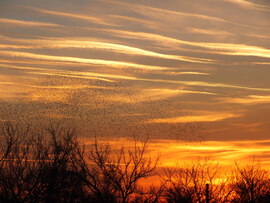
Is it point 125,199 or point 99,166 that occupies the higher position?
point 99,166

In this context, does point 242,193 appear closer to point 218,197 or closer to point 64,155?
point 218,197

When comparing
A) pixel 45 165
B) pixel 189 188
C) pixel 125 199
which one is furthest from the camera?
pixel 189 188

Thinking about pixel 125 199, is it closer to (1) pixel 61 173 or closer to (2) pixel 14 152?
(1) pixel 61 173

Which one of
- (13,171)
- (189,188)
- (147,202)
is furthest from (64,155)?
(189,188)

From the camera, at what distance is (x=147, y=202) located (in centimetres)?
4328

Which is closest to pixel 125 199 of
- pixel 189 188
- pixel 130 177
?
pixel 130 177

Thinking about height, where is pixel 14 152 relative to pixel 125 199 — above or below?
above

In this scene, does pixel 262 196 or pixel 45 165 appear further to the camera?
pixel 262 196

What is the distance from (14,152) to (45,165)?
2.51 m

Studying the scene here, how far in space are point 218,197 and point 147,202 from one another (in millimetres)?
15160

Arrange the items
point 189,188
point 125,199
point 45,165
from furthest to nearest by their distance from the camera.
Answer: point 189,188, point 45,165, point 125,199

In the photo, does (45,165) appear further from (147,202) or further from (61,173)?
(147,202)

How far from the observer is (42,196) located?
42.6 m

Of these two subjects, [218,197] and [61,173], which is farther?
[218,197]
